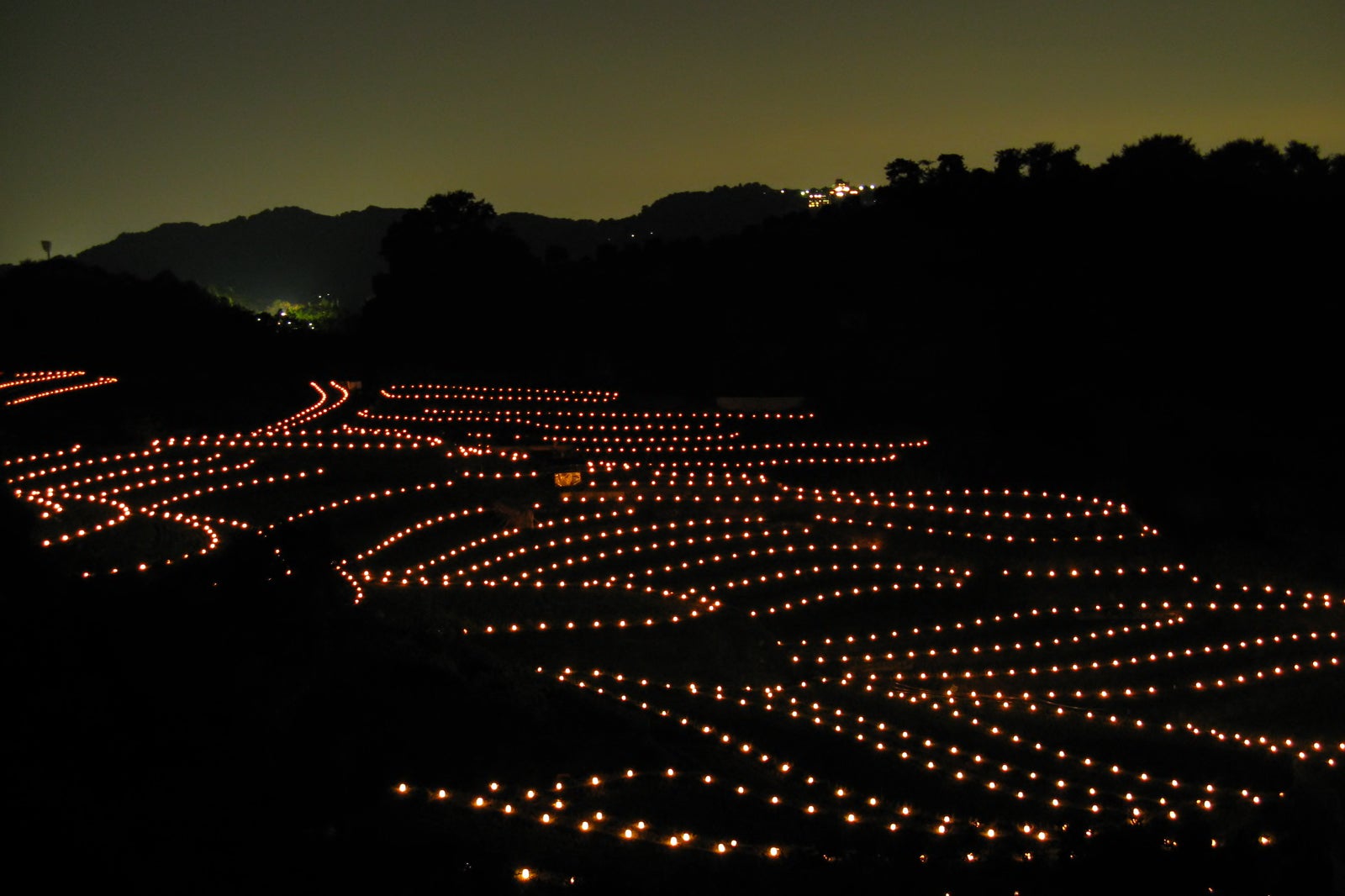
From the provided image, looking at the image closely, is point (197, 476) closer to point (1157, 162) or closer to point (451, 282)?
point (451, 282)

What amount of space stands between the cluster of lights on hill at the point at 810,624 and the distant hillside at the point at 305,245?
24652mm

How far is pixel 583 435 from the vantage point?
1434 cm

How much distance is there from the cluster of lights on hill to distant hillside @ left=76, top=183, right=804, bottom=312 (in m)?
24.7

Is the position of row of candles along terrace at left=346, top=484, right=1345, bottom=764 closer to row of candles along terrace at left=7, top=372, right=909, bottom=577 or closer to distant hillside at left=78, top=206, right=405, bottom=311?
row of candles along terrace at left=7, top=372, right=909, bottom=577

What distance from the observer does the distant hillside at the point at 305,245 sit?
36.8 meters

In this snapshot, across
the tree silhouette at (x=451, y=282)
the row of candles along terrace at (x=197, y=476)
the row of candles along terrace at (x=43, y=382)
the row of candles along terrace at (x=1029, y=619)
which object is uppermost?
the tree silhouette at (x=451, y=282)

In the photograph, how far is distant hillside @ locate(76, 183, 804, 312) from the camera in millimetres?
36812

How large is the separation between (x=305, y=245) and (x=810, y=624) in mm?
33560

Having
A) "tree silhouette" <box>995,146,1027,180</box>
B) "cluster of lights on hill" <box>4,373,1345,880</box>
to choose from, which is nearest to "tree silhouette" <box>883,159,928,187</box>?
"tree silhouette" <box>995,146,1027,180</box>

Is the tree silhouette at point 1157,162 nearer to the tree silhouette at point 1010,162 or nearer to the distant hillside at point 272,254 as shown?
the tree silhouette at point 1010,162

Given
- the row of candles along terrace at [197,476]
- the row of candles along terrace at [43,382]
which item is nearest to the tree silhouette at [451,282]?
the row of candles along terrace at [43,382]

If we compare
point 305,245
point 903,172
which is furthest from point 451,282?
point 305,245

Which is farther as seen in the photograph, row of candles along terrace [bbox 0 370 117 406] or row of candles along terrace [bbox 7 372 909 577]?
row of candles along terrace [bbox 0 370 117 406]

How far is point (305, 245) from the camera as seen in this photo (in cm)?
3897
